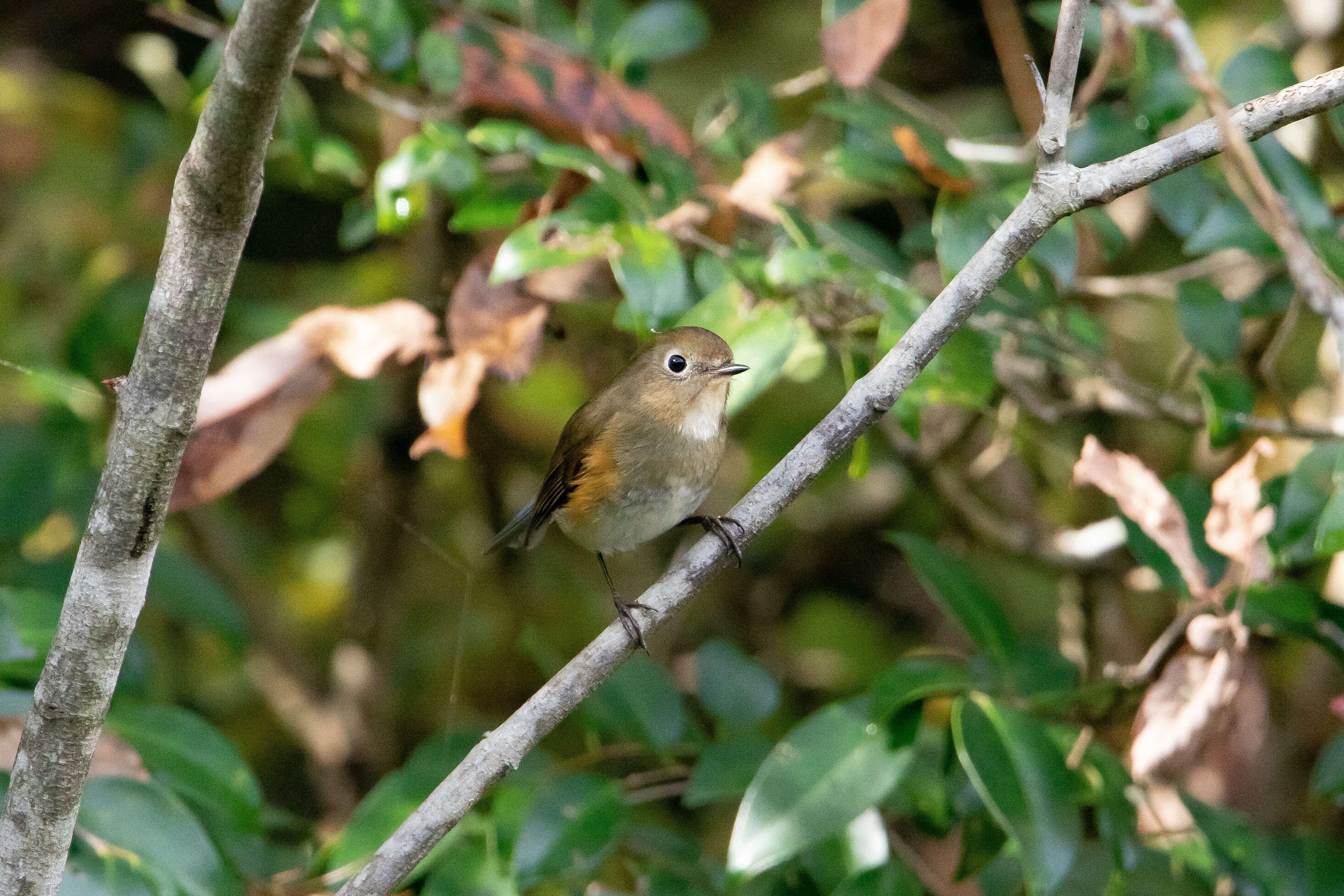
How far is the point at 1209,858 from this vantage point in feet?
8.09

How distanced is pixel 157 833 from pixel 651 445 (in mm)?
1291

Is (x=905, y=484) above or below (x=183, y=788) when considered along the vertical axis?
above

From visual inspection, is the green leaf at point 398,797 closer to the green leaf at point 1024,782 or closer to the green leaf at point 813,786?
the green leaf at point 813,786

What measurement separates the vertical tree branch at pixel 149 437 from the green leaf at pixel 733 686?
1378 mm

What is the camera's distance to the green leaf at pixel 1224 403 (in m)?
2.38

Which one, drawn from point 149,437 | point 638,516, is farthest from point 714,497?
point 149,437

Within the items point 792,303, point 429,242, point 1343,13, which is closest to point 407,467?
point 429,242

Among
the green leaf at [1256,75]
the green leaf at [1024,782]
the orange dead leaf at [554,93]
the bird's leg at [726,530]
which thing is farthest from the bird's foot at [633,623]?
the green leaf at [1256,75]

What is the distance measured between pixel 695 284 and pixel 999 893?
4.55 feet

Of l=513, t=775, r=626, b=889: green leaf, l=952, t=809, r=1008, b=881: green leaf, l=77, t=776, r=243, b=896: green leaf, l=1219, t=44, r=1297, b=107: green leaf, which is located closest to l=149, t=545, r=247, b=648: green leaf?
l=77, t=776, r=243, b=896: green leaf

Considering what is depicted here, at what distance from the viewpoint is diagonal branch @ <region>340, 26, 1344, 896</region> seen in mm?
1664

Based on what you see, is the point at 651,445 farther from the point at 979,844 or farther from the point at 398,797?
the point at 979,844

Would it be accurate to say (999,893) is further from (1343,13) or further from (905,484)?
(1343,13)

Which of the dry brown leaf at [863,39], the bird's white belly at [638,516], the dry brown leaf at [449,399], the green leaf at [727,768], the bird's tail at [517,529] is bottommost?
the green leaf at [727,768]
